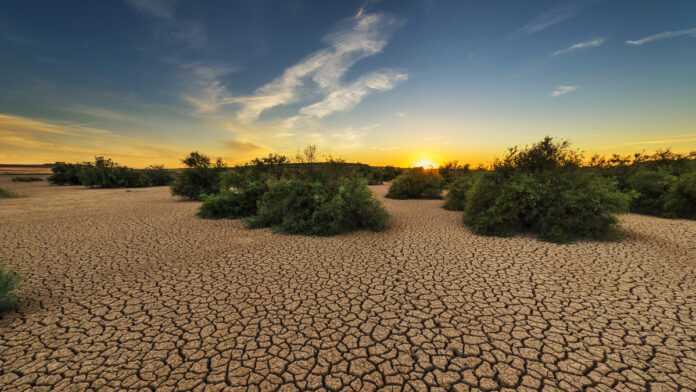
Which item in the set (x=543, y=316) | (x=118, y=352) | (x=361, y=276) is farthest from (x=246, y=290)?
(x=543, y=316)

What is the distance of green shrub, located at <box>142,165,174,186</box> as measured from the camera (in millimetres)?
27184

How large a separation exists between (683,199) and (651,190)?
1730 millimetres

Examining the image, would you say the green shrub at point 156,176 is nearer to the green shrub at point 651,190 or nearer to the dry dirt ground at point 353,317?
the dry dirt ground at point 353,317

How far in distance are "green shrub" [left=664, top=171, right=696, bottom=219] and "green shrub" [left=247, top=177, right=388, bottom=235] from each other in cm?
1107

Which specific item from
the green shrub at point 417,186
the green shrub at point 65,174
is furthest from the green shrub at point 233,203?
the green shrub at point 65,174

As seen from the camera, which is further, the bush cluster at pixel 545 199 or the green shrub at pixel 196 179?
the green shrub at pixel 196 179

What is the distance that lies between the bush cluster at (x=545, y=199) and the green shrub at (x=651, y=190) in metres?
4.71

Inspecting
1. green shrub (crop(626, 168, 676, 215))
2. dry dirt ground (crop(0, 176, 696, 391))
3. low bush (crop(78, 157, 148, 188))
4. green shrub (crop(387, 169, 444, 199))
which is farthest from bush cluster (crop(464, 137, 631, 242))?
low bush (crop(78, 157, 148, 188))

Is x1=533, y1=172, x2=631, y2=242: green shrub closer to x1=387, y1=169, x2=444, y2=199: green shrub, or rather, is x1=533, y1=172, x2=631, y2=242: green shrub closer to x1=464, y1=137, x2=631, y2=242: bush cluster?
x1=464, y1=137, x2=631, y2=242: bush cluster

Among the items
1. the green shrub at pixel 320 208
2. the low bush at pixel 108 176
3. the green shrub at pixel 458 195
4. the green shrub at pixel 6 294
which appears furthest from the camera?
the low bush at pixel 108 176

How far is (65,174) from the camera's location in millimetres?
27125

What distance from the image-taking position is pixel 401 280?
14.5 ft

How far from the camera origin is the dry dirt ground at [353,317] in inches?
94.3

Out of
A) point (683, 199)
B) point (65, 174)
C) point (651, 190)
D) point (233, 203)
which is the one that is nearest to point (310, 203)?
point (233, 203)
